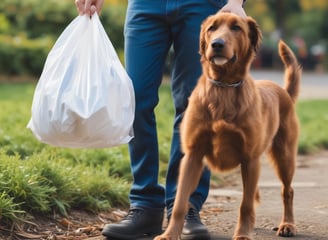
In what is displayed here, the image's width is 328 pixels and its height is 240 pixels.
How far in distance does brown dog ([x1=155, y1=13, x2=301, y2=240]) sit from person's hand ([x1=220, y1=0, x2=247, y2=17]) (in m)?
0.16

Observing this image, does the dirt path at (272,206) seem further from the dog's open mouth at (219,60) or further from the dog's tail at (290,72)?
the dog's open mouth at (219,60)

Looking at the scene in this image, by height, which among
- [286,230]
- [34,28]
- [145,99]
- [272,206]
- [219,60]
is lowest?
[34,28]

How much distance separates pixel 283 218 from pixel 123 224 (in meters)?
1.06

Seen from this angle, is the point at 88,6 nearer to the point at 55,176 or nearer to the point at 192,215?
the point at 55,176

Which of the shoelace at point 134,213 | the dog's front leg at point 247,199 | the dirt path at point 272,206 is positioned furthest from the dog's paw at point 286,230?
the shoelace at point 134,213

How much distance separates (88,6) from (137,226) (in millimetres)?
1415

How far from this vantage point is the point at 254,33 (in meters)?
Answer: 4.40

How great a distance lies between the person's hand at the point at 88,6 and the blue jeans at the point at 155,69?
218 mm

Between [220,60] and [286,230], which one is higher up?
[220,60]

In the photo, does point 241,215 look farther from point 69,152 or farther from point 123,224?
point 69,152

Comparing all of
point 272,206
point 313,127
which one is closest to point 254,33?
point 272,206

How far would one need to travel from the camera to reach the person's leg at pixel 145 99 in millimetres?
4887

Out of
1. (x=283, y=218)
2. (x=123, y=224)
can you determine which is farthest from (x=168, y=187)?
(x=283, y=218)

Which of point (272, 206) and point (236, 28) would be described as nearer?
point (236, 28)
